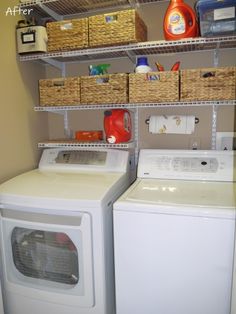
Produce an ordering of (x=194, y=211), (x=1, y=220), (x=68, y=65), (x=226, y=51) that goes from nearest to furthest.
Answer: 1. (x=194, y=211)
2. (x=1, y=220)
3. (x=226, y=51)
4. (x=68, y=65)

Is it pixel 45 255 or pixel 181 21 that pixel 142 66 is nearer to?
pixel 181 21

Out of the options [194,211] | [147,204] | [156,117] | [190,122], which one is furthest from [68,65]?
[194,211]

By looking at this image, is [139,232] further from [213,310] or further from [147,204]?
[213,310]

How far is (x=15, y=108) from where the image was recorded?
1.96m

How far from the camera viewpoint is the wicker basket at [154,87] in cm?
170

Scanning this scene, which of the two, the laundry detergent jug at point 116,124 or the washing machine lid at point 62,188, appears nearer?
the washing machine lid at point 62,188

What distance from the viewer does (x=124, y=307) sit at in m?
1.51

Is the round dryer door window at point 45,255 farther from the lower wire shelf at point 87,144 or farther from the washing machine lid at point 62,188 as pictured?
the lower wire shelf at point 87,144

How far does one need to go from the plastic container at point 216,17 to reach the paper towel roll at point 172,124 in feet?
2.00

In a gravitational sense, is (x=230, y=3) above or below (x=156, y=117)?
above

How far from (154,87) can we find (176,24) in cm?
41

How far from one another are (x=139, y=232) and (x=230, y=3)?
1.38 m

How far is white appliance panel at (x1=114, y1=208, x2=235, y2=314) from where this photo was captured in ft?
4.21

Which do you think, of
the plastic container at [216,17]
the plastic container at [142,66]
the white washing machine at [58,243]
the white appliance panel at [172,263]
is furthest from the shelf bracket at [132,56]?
the white appliance panel at [172,263]
